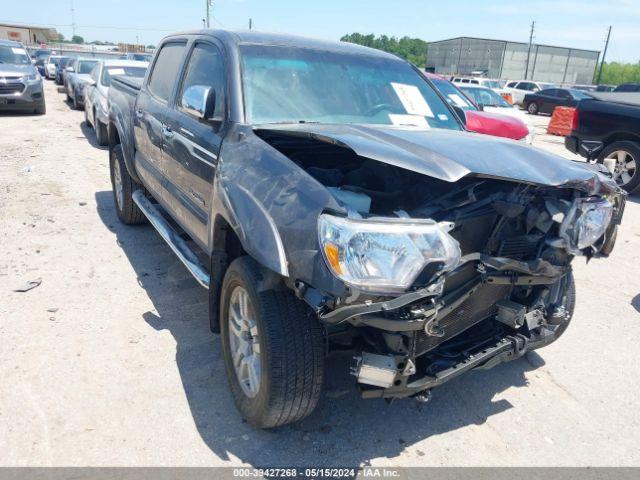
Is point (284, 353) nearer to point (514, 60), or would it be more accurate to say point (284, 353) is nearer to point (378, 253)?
point (378, 253)

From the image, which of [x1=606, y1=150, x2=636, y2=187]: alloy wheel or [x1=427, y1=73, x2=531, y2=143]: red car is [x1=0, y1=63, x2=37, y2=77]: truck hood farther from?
[x1=606, y1=150, x2=636, y2=187]: alloy wheel

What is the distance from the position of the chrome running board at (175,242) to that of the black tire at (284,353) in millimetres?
840

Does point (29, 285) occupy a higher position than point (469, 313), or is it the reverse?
point (469, 313)

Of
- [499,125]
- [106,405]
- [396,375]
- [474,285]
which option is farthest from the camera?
[499,125]

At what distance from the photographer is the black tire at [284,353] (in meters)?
2.37

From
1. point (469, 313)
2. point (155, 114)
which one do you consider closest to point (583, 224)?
point (469, 313)

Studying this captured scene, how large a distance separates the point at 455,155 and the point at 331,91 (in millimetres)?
1410

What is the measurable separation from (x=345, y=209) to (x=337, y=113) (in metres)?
1.39

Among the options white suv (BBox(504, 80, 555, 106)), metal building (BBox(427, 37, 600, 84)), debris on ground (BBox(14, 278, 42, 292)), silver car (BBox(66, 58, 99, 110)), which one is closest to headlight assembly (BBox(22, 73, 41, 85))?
silver car (BBox(66, 58, 99, 110))

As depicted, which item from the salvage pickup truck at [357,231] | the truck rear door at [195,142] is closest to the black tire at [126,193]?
the truck rear door at [195,142]

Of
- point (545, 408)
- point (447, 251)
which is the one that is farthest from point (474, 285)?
point (545, 408)

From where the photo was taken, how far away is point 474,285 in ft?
7.98

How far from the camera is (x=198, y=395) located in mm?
3027

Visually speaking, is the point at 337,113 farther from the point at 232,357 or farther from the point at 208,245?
the point at 232,357
